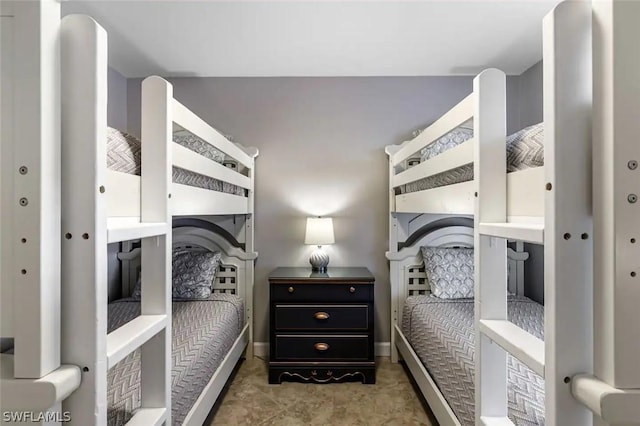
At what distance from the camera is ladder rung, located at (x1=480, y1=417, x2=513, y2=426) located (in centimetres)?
108

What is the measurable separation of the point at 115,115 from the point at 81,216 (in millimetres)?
2508

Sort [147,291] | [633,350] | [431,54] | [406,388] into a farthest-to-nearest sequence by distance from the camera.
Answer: [431,54] → [406,388] → [147,291] → [633,350]

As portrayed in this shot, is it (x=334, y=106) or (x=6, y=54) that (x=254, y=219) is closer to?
(x=334, y=106)

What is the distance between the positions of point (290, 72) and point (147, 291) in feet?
7.44

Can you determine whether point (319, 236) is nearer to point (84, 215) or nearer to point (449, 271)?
point (449, 271)

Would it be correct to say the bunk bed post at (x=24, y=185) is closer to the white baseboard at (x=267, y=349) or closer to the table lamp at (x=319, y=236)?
the table lamp at (x=319, y=236)

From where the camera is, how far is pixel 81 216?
0.81 meters

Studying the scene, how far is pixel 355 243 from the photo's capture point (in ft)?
10.1

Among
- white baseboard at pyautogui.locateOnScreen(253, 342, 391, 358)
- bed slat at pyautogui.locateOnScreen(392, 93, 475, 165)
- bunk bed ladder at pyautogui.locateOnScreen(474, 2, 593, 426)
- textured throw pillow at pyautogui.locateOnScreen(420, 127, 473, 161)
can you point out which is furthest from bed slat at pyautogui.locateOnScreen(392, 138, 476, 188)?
white baseboard at pyautogui.locateOnScreen(253, 342, 391, 358)

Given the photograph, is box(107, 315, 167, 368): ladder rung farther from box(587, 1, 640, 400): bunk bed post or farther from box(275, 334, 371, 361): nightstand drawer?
box(275, 334, 371, 361): nightstand drawer

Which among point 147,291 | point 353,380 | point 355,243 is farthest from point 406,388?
point 147,291

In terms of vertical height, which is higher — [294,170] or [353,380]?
[294,170]

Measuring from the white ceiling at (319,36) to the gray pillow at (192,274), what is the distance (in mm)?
1475

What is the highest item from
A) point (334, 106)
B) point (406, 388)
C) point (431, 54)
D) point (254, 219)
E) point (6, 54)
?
point (431, 54)
